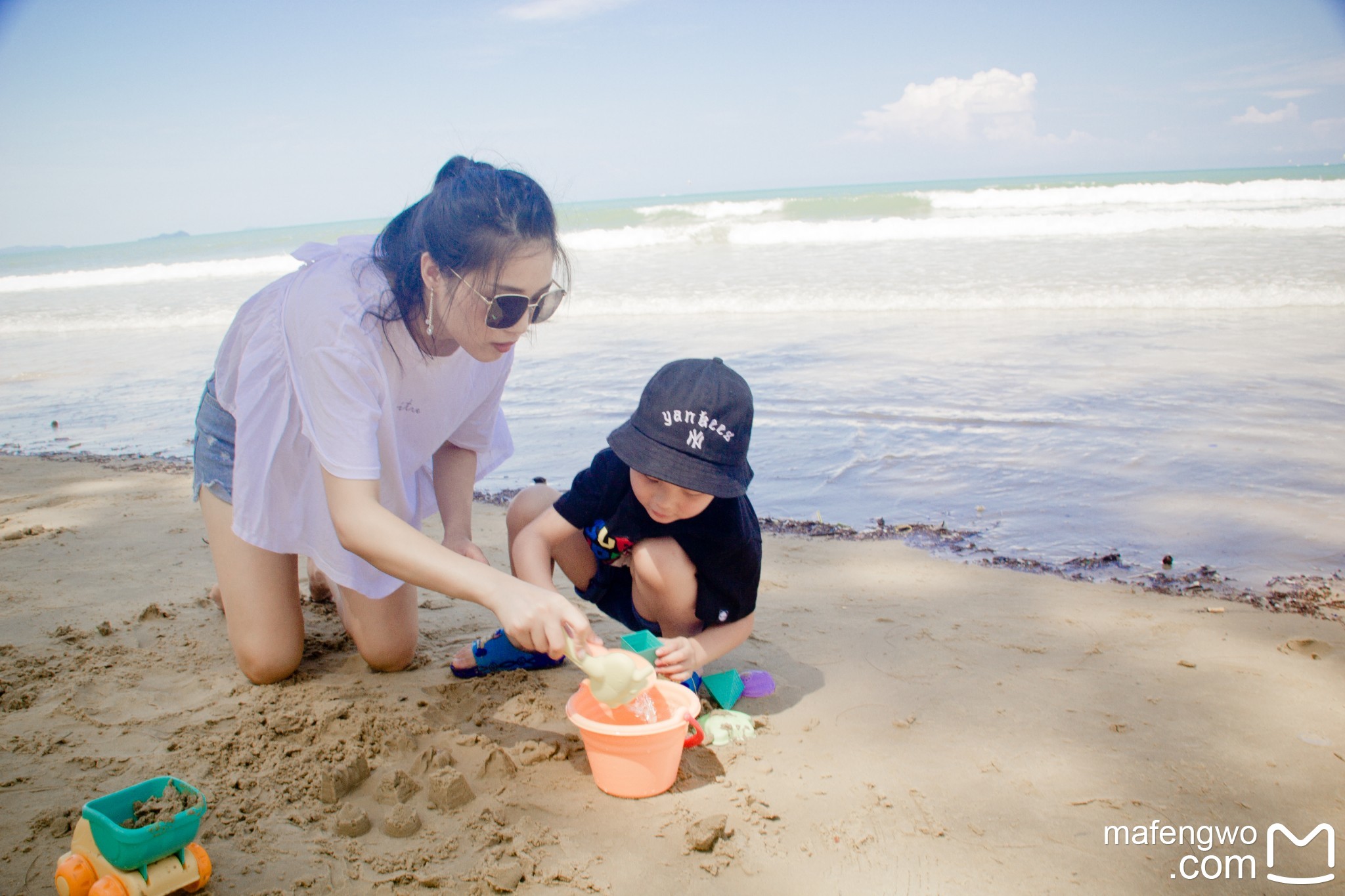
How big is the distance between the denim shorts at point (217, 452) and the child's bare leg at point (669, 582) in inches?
54.9

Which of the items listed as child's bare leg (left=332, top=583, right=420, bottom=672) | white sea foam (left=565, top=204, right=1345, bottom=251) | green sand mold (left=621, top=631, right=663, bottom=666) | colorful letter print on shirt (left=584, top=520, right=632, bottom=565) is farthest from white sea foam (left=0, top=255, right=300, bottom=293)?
green sand mold (left=621, top=631, right=663, bottom=666)

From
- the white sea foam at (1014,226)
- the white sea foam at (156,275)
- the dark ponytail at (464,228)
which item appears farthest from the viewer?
the white sea foam at (156,275)

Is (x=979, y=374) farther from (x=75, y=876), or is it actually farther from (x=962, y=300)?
(x=75, y=876)

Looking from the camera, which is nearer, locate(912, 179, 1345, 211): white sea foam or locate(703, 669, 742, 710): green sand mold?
locate(703, 669, 742, 710): green sand mold

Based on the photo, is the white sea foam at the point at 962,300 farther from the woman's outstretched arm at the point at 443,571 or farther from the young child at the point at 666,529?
the woman's outstretched arm at the point at 443,571

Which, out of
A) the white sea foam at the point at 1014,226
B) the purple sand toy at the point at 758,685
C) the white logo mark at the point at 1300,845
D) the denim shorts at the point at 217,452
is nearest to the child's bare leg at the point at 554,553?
the purple sand toy at the point at 758,685

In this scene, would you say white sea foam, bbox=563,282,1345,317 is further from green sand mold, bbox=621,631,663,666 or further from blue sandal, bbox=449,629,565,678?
green sand mold, bbox=621,631,663,666

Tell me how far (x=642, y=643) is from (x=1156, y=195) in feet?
77.3

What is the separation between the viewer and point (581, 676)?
2.83 m

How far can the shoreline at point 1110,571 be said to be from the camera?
3.11 metres

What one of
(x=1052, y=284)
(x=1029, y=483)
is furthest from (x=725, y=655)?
(x=1052, y=284)

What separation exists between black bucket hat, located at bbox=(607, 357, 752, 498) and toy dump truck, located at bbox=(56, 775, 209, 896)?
1286 millimetres

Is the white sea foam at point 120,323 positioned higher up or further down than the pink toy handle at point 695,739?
higher up

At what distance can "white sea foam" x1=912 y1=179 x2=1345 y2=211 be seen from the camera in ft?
63.1
